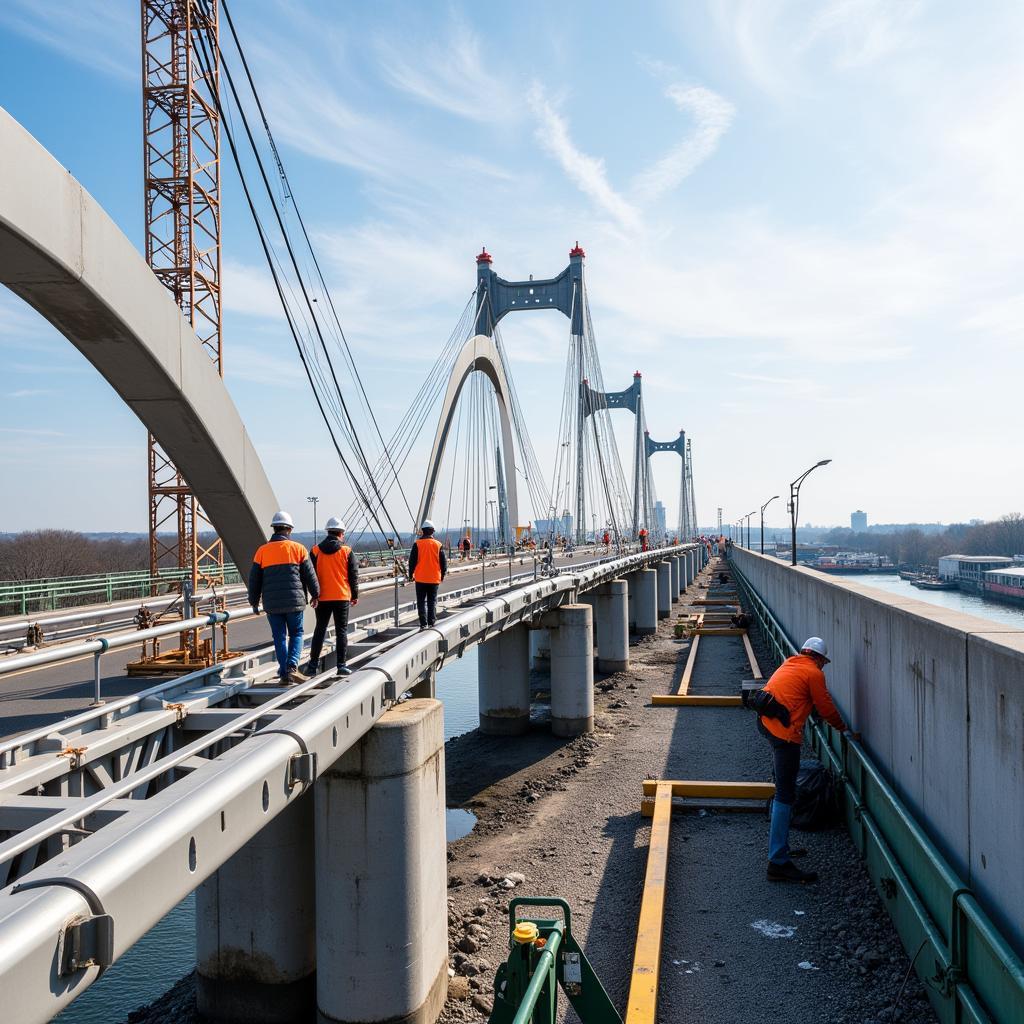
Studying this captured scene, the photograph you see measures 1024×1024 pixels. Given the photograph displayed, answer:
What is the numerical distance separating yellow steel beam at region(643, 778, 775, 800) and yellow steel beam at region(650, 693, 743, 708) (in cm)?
739

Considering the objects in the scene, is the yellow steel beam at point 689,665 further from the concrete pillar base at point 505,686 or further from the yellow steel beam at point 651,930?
the yellow steel beam at point 651,930

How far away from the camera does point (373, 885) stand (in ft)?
23.9

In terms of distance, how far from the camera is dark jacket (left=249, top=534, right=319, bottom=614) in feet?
25.3

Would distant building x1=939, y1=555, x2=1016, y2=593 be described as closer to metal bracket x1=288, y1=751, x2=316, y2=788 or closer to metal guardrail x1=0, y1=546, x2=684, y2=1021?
metal guardrail x1=0, y1=546, x2=684, y2=1021

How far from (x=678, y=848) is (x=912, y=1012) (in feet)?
14.9

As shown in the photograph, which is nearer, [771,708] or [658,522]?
[771,708]

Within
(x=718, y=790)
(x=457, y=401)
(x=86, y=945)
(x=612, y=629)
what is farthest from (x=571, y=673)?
(x=457, y=401)

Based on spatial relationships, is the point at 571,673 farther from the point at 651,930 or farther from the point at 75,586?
the point at 75,586

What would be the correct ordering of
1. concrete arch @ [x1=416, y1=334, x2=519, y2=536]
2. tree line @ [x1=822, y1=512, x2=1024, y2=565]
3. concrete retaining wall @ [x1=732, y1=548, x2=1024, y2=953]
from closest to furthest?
1. concrete retaining wall @ [x1=732, y1=548, x2=1024, y2=953]
2. concrete arch @ [x1=416, y1=334, x2=519, y2=536]
3. tree line @ [x1=822, y1=512, x2=1024, y2=565]

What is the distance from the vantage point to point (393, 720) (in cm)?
763

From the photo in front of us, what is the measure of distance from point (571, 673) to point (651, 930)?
11.6 meters

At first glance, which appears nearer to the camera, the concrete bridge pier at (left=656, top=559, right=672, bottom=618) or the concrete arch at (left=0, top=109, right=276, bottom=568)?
the concrete arch at (left=0, top=109, right=276, bottom=568)

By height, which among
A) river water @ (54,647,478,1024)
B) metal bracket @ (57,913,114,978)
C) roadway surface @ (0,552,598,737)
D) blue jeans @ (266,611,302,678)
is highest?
blue jeans @ (266,611,302,678)

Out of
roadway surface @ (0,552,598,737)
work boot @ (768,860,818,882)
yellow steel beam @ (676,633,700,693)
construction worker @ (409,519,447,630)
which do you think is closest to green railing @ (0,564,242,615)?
roadway surface @ (0,552,598,737)
